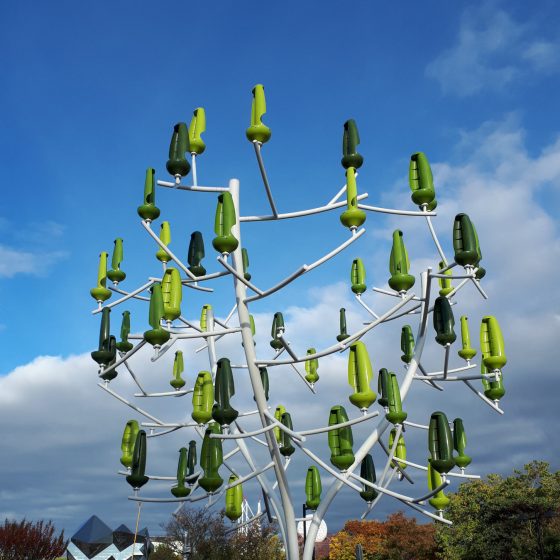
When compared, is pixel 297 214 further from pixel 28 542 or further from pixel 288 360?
pixel 28 542

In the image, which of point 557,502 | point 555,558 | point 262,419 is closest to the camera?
point 262,419

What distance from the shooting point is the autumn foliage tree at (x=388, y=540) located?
38.5 meters

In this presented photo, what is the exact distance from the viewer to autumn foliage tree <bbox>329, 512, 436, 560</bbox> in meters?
38.5

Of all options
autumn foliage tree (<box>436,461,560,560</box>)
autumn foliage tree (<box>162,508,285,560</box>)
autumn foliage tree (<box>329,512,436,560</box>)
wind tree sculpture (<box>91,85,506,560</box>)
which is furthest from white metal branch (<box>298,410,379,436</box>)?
autumn foliage tree (<box>329,512,436,560</box>)

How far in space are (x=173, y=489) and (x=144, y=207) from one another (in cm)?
398

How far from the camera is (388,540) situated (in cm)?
4031

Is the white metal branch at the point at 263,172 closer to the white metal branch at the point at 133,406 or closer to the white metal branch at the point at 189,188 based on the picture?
the white metal branch at the point at 189,188

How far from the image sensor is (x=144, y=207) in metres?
9.51

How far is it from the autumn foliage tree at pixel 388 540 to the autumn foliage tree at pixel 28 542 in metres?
19.0

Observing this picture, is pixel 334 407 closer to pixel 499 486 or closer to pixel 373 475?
pixel 373 475

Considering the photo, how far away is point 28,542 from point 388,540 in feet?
69.7

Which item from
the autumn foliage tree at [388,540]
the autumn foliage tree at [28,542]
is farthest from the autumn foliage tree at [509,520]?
the autumn foliage tree at [28,542]

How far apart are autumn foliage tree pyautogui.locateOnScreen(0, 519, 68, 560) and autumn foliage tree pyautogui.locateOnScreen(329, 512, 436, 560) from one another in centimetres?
1902

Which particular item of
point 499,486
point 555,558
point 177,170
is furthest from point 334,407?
point 499,486
